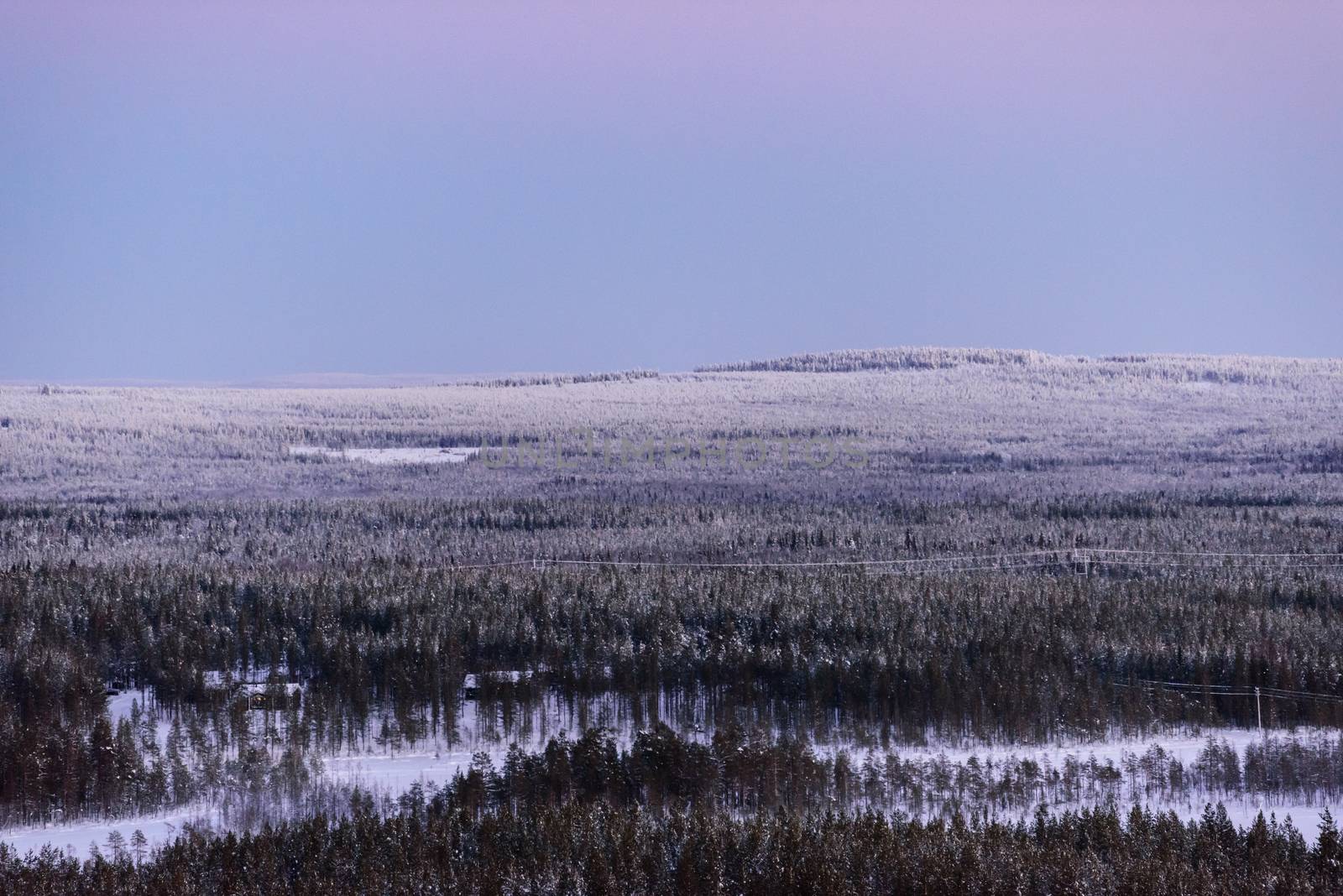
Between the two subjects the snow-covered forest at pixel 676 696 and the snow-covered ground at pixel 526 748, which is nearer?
the snow-covered forest at pixel 676 696

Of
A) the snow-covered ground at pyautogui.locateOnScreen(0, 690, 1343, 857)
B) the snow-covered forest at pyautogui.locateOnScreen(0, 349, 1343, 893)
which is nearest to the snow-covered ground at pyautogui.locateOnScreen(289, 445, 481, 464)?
the snow-covered forest at pyautogui.locateOnScreen(0, 349, 1343, 893)

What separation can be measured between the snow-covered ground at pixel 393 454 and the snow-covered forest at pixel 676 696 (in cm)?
4149

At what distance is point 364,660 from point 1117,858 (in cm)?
2300

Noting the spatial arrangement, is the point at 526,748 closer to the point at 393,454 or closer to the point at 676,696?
the point at 676,696

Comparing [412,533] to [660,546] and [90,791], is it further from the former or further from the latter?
[90,791]

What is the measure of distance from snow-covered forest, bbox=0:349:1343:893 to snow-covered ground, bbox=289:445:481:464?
136ft

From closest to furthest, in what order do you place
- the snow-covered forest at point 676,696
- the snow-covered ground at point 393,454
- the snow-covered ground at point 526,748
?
the snow-covered forest at point 676,696
the snow-covered ground at point 526,748
the snow-covered ground at point 393,454

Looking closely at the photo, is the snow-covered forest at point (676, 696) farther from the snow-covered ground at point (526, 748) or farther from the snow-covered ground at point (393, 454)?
the snow-covered ground at point (393, 454)

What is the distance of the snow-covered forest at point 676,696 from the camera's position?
2766 centimetres

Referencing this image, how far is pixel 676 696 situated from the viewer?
42.1 meters

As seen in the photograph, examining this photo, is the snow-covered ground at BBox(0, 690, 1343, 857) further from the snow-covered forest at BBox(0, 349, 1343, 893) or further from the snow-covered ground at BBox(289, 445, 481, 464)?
the snow-covered ground at BBox(289, 445, 481, 464)

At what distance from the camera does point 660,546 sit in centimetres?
7350

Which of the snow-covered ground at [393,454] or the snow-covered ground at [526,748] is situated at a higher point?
the snow-covered ground at [393,454]

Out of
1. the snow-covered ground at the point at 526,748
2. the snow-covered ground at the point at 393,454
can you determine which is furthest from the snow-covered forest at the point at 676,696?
the snow-covered ground at the point at 393,454
